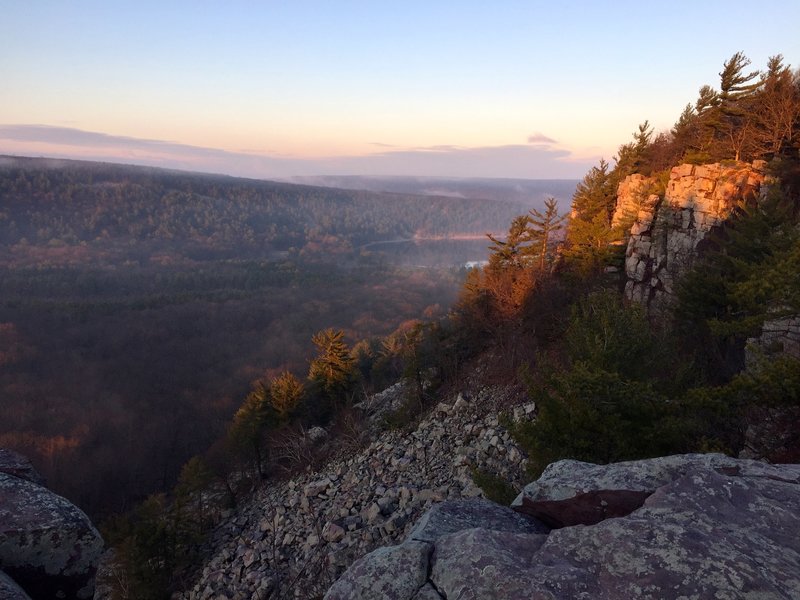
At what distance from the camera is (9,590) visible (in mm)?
12602

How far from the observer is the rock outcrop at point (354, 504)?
46.0 ft

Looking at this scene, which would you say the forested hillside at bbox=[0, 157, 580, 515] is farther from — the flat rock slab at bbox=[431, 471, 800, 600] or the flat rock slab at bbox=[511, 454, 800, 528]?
the flat rock slab at bbox=[431, 471, 800, 600]

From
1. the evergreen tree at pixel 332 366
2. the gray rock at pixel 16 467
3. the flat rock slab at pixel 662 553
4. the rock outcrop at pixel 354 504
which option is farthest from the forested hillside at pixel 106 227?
the flat rock slab at pixel 662 553

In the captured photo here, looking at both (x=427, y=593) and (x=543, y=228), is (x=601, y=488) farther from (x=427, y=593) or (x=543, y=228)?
(x=543, y=228)

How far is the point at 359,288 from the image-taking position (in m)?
126

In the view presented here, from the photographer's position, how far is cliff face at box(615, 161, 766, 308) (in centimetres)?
2053

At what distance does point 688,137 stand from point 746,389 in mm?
26789

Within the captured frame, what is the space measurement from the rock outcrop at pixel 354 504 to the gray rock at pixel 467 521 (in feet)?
22.7

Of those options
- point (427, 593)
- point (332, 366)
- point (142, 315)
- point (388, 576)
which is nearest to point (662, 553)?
point (427, 593)

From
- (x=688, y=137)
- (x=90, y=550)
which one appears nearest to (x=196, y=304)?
(x=90, y=550)

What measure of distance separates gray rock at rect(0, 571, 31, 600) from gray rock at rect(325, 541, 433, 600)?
1374cm

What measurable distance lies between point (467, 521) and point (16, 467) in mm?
23445

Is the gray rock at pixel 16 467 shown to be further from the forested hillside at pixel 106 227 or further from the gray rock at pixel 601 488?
the forested hillside at pixel 106 227

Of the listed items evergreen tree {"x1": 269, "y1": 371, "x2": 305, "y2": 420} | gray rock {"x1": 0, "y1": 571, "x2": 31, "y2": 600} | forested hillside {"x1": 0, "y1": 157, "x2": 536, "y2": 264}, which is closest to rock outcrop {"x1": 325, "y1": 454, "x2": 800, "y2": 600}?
gray rock {"x1": 0, "y1": 571, "x2": 31, "y2": 600}
